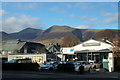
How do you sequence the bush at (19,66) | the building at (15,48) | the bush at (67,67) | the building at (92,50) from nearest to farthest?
the bush at (67,67) → the bush at (19,66) → the building at (92,50) → the building at (15,48)

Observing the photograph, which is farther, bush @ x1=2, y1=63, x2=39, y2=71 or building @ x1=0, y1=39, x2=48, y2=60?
building @ x1=0, y1=39, x2=48, y2=60

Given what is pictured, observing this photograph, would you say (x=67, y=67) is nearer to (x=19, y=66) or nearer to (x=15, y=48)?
(x=19, y=66)

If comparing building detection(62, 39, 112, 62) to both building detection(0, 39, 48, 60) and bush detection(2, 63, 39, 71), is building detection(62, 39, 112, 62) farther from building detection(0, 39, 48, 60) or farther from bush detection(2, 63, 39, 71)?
bush detection(2, 63, 39, 71)

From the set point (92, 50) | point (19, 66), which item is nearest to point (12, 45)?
point (92, 50)

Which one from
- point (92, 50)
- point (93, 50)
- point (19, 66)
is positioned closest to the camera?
point (19, 66)

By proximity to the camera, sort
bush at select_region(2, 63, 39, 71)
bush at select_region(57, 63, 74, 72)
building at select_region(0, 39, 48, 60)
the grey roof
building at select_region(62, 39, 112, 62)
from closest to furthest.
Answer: bush at select_region(57, 63, 74, 72)
bush at select_region(2, 63, 39, 71)
building at select_region(62, 39, 112, 62)
building at select_region(0, 39, 48, 60)
the grey roof

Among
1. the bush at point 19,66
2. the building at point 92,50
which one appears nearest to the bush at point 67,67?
the bush at point 19,66

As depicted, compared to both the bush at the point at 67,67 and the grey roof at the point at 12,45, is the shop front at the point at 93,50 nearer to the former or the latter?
the grey roof at the point at 12,45

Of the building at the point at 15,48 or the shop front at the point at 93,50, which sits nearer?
the shop front at the point at 93,50

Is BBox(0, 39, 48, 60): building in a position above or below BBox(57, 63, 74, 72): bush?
above

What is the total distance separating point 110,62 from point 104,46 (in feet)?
122

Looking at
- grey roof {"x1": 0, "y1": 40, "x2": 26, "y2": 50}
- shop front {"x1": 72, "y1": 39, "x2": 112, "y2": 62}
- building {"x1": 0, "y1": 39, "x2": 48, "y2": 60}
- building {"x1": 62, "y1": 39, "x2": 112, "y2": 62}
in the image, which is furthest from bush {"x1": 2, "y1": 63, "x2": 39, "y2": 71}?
grey roof {"x1": 0, "y1": 40, "x2": 26, "y2": 50}

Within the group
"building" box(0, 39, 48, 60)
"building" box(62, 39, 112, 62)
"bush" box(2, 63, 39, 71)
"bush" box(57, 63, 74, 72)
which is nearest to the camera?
"bush" box(57, 63, 74, 72)

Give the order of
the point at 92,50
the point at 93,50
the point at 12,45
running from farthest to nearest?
the point at 12,45
the point at 92,50
the point at 93,50
